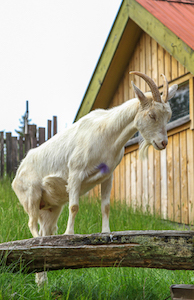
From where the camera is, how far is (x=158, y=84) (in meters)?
7.61

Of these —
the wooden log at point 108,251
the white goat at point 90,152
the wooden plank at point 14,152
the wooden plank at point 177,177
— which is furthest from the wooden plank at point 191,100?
the wooden plank at point 14,152

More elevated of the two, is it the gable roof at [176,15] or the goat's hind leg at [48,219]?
the gable roof at [176,15]

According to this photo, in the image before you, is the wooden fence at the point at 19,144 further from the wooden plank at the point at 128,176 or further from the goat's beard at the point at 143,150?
the goat's beard at the point at 143,150

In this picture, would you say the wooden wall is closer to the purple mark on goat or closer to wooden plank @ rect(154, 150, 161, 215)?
wooden plank @ rect(154, 150, 161, 215)

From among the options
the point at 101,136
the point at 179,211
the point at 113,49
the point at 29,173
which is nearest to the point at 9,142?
the point at 113,49

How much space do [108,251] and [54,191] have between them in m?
1.04

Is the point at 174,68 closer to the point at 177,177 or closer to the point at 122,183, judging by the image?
the point at 177,177

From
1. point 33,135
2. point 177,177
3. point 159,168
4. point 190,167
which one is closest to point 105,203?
point 190,167

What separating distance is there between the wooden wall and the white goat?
341 centimetres

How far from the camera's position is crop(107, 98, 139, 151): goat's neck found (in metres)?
3.09

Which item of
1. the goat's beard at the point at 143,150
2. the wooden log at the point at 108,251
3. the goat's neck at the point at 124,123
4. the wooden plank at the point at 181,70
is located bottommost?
the wooden log at the point at 108,251

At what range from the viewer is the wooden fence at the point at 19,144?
10406mm

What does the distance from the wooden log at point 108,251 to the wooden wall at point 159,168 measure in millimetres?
3853

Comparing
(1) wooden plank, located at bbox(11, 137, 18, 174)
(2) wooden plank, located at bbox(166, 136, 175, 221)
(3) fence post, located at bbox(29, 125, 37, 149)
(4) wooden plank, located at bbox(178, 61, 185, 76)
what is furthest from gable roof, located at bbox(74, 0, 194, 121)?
(1) wooden plank, located at bbox(11, 137, 18, 174)
